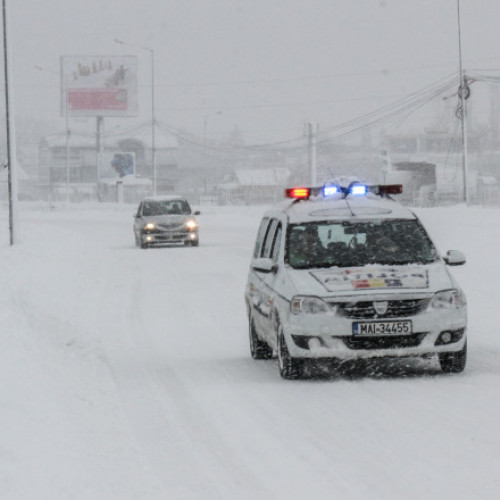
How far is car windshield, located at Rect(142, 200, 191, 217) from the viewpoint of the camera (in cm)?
3909

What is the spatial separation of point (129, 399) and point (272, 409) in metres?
1.20

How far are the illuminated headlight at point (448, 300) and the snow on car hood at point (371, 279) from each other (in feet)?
0.18

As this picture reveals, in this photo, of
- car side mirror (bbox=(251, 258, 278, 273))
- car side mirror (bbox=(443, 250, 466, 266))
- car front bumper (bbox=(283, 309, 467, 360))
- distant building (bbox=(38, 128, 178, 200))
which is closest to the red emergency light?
car side mirror (bbox=(251, 258, 278, 273))

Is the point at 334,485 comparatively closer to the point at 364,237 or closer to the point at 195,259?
the point at 364,237

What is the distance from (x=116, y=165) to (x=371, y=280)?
10250cm

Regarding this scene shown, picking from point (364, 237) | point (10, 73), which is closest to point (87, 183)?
point (10, 73)

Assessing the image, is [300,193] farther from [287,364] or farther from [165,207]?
[165,207]

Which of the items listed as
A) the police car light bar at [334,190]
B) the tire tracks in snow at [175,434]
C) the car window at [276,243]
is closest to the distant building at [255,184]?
the police car light bar at [334,190]

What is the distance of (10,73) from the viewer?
115 ft

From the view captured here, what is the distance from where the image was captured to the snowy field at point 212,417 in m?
6.67

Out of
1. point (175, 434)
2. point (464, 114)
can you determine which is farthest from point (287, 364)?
point (464, 114)

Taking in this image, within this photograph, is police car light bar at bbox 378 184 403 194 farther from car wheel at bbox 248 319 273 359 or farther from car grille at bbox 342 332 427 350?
car grille at bbox 342 332 427 350

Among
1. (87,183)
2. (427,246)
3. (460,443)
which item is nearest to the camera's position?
(460,443)

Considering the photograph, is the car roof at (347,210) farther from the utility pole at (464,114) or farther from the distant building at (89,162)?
the distant building at (89,162)
